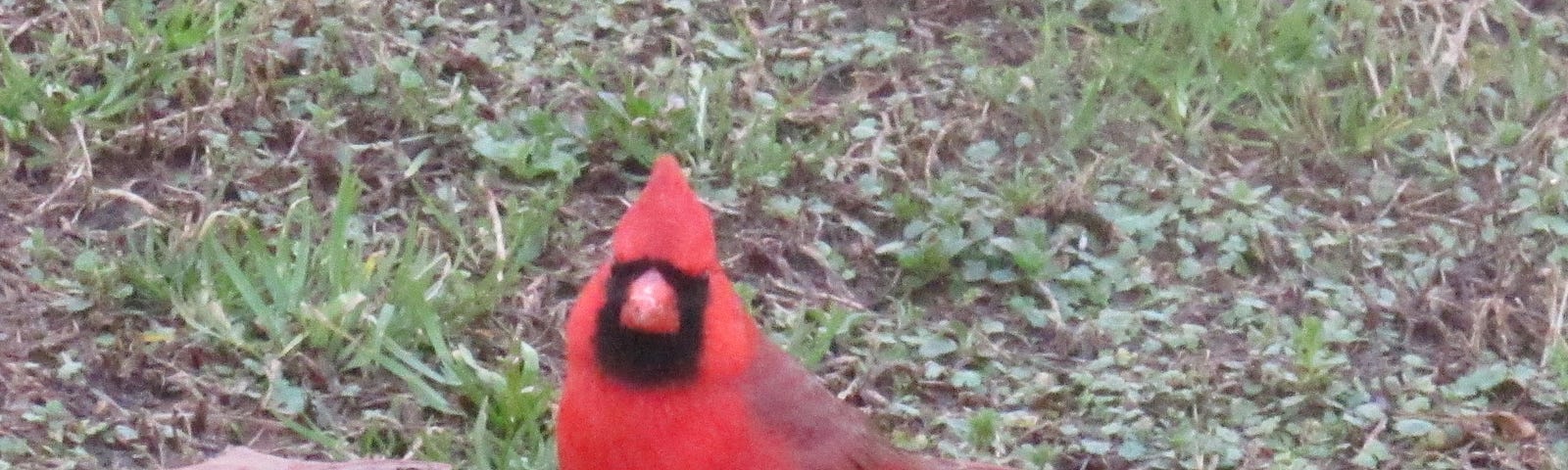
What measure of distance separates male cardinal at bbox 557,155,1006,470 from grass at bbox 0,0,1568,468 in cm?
76

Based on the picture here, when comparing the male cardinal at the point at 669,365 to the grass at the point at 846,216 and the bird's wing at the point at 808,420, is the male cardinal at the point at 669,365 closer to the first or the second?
the bird's wing at the point at 808,420

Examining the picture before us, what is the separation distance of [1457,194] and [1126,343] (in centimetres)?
78

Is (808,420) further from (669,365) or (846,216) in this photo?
(846,216)

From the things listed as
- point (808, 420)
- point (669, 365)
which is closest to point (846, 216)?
point (808, 420)

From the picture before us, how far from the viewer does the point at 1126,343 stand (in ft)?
11.5

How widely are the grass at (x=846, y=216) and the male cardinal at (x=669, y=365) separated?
0.76 m

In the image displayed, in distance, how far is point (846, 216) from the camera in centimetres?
373

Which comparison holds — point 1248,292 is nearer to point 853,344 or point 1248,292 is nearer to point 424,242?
point 853,344

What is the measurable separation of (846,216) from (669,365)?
1466 mm

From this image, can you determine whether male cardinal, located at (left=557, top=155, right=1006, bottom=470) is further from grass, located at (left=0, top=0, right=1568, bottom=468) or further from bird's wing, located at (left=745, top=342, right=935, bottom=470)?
grass, located at (left=0, top=0, right=1568, bottom=468)

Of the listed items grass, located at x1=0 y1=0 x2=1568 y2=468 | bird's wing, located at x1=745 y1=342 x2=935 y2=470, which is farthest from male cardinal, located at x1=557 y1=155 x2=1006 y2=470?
grass, located at x1=0 y1=0 x2=1568 y2=468

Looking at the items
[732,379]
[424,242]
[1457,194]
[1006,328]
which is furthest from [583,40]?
[732,379]

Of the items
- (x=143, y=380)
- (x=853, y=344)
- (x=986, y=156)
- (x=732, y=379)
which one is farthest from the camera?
(x=986, y=156)

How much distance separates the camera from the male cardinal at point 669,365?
87.1 inches
